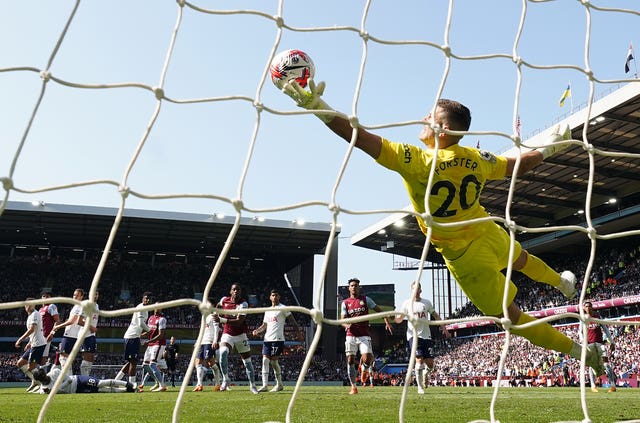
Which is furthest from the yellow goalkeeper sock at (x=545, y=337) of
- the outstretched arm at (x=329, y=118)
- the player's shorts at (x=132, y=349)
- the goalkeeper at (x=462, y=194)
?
the player's shorts at (x=132, y=349)

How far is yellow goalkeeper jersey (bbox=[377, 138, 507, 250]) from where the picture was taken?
3502 mm

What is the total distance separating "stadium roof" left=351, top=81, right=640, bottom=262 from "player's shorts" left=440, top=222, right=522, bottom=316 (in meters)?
15.1

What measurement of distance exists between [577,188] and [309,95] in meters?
27.6

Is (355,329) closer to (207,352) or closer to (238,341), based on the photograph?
(238,341)

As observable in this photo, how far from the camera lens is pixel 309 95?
3236 millimetres

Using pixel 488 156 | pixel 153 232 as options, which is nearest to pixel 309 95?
pixel 488 156

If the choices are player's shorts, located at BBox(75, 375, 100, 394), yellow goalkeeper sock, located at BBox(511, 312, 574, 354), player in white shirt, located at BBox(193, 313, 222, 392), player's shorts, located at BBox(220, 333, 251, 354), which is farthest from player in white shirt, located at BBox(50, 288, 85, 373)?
yellow goalkeeper sock, located at BBox(511, 312, 574, 354)

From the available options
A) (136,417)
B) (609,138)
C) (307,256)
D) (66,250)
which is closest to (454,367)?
(307,256)

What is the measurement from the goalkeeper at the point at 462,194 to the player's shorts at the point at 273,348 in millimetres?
6008

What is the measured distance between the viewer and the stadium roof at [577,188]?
21.2m

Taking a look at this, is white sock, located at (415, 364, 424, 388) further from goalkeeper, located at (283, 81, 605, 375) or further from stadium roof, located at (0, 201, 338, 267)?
stadium roof, located at (0, 201, 338, 267)

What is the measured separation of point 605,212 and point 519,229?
31340 millimetres

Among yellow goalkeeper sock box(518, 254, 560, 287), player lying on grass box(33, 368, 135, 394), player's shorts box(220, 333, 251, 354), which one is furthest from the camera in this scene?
player's shorts box(220, 333, 251, 354)

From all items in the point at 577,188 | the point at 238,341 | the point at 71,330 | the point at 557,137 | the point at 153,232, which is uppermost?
the point at 577,188
